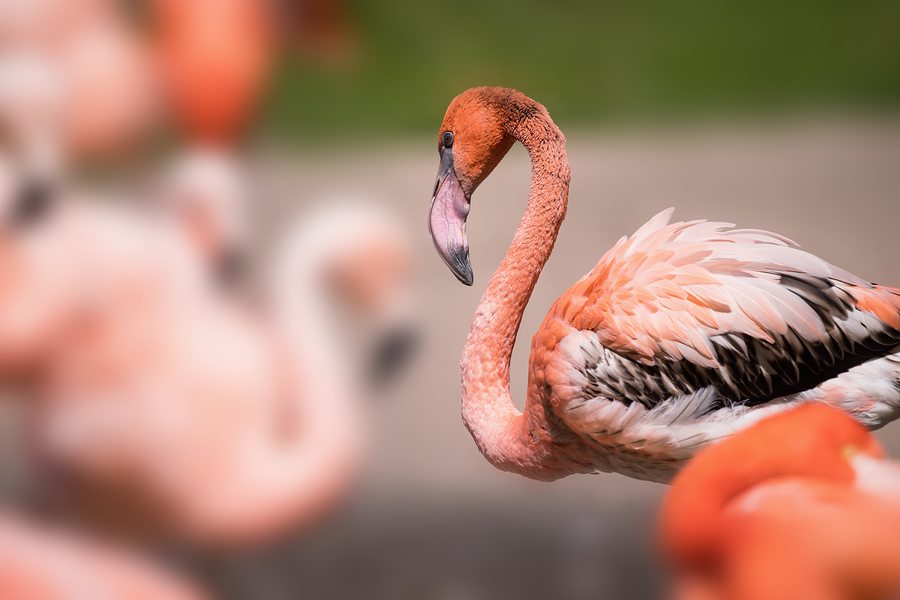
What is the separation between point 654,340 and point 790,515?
0.19 m

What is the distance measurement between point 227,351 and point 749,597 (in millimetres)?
714

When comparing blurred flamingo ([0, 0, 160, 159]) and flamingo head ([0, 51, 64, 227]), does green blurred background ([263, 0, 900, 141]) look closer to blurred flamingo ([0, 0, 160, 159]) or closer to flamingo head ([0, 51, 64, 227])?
blurred flamingo ([0, 0, 160, 159])

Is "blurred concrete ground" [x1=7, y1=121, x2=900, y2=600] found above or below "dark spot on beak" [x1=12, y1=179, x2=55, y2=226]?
below

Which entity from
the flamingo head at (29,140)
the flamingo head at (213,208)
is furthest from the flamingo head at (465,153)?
the flamingo head at (29,140)

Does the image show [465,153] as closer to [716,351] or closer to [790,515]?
[716,351]

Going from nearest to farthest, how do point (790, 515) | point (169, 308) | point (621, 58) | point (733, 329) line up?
point (790, 515)
point (733, 329)
point (621, 58)
point (169, 308)

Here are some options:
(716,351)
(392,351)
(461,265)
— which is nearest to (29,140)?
(392,351)

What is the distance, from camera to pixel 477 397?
804 mm

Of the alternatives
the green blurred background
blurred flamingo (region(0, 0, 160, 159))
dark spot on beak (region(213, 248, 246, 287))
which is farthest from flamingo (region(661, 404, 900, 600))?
blurred flamingo (region(0, 0, 160, 159))

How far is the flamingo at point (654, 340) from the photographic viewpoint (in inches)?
26.8


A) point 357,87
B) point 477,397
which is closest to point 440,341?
point 477,397

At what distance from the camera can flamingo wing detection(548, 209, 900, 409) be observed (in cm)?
68

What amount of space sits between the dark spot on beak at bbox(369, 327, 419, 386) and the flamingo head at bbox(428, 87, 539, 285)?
0.25 m

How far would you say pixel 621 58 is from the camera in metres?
0.94
